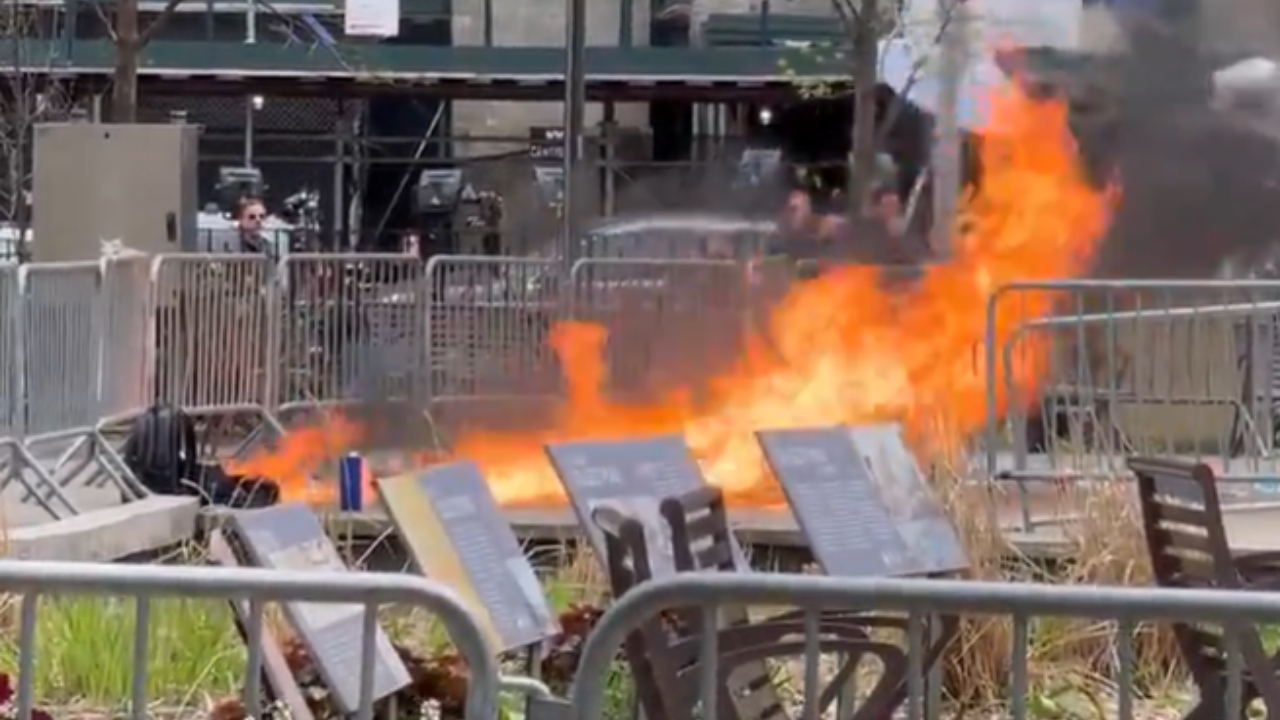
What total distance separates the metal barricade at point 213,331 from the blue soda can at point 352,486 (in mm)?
2909

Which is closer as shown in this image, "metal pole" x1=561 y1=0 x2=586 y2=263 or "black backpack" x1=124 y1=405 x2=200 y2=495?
"black backpack" x1=124 y1=405 x2=200 y2=495

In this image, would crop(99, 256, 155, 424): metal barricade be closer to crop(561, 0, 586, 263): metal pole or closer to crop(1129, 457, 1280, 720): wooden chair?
crop(561, 0, 586, 263): metal pole

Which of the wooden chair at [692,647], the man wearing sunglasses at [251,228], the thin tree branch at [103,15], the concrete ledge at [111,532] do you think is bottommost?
the concrete ledge at [111,532]

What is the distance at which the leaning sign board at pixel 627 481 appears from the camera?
21.1 ft

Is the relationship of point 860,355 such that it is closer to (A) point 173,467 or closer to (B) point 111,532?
(A) point 173,467

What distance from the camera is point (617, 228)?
1691cm

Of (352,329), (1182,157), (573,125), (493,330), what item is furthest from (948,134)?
(352,329)

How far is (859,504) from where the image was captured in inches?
270

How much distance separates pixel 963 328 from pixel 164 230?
5081 mm

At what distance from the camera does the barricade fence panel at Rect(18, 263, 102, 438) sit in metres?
10.4

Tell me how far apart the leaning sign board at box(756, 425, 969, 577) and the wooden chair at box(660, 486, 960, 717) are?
1.09ft

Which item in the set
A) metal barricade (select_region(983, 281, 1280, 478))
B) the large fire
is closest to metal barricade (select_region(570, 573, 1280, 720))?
the large fire

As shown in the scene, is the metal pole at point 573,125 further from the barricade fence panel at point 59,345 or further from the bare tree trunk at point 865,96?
the barricade fence panel at point 59,345

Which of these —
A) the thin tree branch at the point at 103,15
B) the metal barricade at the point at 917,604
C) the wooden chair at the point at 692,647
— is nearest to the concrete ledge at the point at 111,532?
the wooden chair at the point at 692,647
